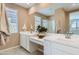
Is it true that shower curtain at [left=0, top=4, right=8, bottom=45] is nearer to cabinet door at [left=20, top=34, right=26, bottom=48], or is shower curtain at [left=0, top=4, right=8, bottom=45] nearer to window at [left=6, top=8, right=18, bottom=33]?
window at [left=6, top=8, right=18, bottom=33]

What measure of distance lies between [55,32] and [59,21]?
8.5 inches

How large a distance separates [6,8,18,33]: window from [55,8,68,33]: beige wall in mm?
770

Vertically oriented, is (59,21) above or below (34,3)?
below

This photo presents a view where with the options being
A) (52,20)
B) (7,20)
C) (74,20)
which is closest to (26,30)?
(7,20)

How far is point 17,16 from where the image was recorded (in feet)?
5.81

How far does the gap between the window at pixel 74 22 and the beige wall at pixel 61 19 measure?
0.09 m

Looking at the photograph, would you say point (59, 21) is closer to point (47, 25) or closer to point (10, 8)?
point (47, 25)

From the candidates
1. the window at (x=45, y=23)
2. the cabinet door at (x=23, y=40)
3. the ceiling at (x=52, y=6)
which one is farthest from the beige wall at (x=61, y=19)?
the cabinet door at (x=23, y=40)

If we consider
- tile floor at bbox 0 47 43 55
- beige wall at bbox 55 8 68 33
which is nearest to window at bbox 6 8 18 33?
tile floor at bbox 0 47 43 55

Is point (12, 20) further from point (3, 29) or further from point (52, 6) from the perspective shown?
point (52, 6)

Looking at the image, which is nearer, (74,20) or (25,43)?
(74,20)

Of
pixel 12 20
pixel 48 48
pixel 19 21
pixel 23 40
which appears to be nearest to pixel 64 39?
pixel 48 48

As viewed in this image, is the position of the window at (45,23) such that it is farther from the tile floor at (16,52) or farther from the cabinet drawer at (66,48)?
the tile floor at (16,52)

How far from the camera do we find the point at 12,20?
5.67 ft
